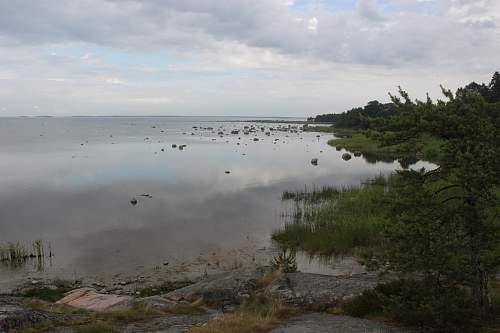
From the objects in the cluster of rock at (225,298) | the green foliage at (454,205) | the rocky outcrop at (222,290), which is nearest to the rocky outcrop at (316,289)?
the cluster of rock at (225,298)

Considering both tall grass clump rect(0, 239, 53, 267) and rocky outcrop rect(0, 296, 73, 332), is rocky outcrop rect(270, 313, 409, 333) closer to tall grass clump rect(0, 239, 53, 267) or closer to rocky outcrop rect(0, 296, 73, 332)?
rocky outcrop rect(0, 296, 73, 332)

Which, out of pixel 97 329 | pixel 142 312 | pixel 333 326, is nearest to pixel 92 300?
pixel 142 312

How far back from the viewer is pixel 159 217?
2938 cm

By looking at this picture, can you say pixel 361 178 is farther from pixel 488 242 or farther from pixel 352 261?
pixel 488 242

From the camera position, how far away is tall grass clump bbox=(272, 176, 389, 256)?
2202cm

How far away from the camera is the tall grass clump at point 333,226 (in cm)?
2202

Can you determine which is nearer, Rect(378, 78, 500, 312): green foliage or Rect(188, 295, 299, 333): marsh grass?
Rect(378, 78, 500, 312): green foliage

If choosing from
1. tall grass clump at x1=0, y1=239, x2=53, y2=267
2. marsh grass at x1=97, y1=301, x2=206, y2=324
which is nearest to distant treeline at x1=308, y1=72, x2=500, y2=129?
marsh grass at x1=97, y1=301, x2=206, y2=324

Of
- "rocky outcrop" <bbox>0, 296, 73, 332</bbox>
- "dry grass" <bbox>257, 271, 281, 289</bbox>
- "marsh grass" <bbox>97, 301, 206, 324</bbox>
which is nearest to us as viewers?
"rocky outcrop" <bbox>0, 296, 73, 332</bbox>

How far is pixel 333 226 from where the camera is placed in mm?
24109

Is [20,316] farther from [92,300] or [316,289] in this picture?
[316,289]

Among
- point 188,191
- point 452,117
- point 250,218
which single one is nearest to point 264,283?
point 452,117

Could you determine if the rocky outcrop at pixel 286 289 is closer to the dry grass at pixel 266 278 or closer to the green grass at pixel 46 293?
the dry grass at pixel 266 278

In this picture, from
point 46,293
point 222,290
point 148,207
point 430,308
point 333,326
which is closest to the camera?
point 430,308
